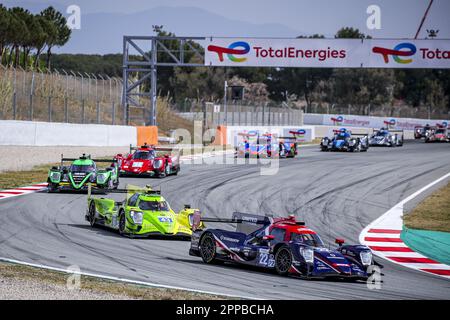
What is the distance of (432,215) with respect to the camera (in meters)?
26.7

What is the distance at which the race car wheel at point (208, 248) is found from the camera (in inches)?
680

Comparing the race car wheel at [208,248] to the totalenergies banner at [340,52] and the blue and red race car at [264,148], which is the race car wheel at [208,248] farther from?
the totalenergies banner at [340,52]

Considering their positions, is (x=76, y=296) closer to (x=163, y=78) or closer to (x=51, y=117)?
(x=51, y=117)

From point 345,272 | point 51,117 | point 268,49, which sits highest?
point 268,49

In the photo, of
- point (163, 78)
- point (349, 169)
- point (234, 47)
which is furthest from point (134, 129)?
point (163, 78)

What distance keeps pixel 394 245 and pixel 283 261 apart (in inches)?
239

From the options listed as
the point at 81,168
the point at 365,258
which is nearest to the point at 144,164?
the point at 81,168

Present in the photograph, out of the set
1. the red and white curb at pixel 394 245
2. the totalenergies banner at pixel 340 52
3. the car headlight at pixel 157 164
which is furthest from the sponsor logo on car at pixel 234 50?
the red and white curb at pixel 394 245

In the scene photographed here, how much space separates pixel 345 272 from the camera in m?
15.6

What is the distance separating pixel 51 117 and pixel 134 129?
16.7 ft

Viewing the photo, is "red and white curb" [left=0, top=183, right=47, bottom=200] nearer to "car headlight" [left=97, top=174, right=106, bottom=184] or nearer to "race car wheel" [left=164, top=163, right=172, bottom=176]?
"car headlight" [left=97, top=174, right=106, bottom=184]

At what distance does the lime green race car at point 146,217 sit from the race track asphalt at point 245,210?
295 millimetres

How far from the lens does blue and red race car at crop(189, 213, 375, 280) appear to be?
15667 millimetres
